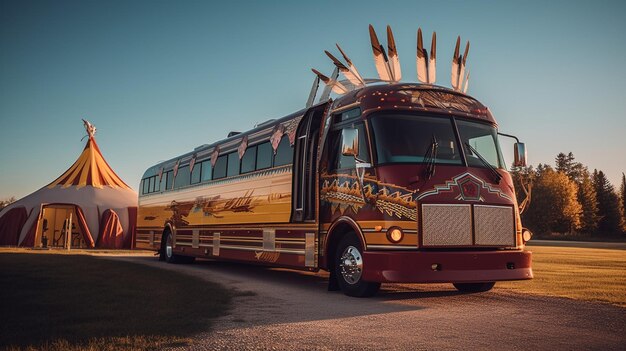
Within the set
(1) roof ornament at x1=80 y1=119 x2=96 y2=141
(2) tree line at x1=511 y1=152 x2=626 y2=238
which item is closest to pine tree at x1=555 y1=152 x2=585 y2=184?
(2) tree line at x1=511 y1=152 x2=626 y2=238

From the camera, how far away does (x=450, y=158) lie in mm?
8484

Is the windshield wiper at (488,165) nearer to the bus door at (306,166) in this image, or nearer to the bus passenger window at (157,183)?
the bus door at (306,166)

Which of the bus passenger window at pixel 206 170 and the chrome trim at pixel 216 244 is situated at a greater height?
the bus passenger window at pixel 206 170

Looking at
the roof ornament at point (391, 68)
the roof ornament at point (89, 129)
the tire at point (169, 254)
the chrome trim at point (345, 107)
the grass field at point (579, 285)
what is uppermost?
the roof ornament at point (89, 129)

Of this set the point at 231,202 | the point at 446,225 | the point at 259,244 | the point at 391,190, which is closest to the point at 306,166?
the point at 391,190

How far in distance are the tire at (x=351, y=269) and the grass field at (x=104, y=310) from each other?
1.96 m

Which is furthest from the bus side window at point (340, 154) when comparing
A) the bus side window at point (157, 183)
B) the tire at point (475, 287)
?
the bus side window at point (157, 183)

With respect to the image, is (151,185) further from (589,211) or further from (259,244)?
(589,211)

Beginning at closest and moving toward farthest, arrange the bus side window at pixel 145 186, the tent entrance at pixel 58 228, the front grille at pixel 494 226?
the front grille at pixel 494 226
the bus side window at pixel 145 186
the tent entrance at pixel 58 228

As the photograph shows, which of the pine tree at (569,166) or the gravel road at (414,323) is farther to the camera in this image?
the pine tree at (569,166)

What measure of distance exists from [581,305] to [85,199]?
29.8 metres

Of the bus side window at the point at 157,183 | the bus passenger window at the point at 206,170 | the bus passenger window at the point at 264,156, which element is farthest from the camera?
the bus side window at the point at 157,183

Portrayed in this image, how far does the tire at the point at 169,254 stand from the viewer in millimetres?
18094

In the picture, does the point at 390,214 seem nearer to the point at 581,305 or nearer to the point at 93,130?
the point at 581,305
